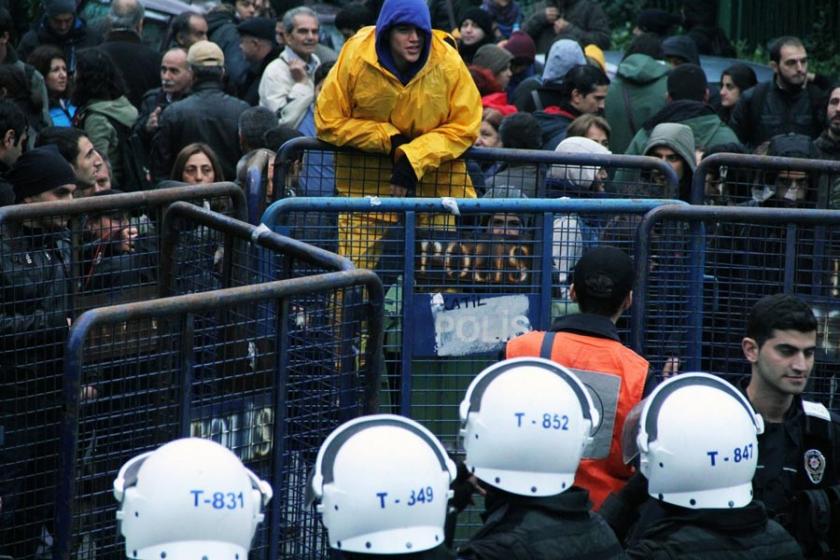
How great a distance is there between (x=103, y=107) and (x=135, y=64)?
1.78 metres

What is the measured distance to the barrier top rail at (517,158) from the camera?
22.7 feet

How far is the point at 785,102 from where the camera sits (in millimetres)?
10211

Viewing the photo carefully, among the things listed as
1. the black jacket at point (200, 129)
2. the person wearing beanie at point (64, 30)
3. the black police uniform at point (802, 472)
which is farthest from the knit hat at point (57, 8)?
the black police uniform at point (802, 472)

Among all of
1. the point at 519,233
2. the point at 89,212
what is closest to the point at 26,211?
the point at 89,212

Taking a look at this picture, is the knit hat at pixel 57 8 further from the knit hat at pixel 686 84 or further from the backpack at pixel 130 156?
the knit hat at pixel 686 84

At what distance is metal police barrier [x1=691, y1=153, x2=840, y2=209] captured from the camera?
6.92 meters

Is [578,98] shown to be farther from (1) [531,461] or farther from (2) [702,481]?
(1) [531,461]

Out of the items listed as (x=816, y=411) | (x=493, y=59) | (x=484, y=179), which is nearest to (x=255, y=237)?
(x=816, y=411)

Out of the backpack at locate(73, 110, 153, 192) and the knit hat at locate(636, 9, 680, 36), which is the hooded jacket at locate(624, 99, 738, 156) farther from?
the knit hat at locate(636, 9, 680, 36)

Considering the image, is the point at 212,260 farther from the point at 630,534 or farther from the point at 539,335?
the point at 630,534

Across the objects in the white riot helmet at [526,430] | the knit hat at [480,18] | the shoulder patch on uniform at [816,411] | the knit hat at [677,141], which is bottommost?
the shoulder patch on uniform at [816,411]

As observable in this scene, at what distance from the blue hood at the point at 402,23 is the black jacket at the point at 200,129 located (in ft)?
9.24

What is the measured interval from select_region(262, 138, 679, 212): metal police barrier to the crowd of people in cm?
1

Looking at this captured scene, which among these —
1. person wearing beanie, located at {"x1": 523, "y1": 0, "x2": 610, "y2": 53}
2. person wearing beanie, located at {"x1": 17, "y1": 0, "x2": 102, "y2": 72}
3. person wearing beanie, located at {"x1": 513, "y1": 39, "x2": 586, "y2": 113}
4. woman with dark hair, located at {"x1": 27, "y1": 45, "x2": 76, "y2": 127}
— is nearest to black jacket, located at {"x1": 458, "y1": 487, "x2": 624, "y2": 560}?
person wearing beanie, located at {"x1": 513, "y1": 39, "x2": 586, "y2": 113}
